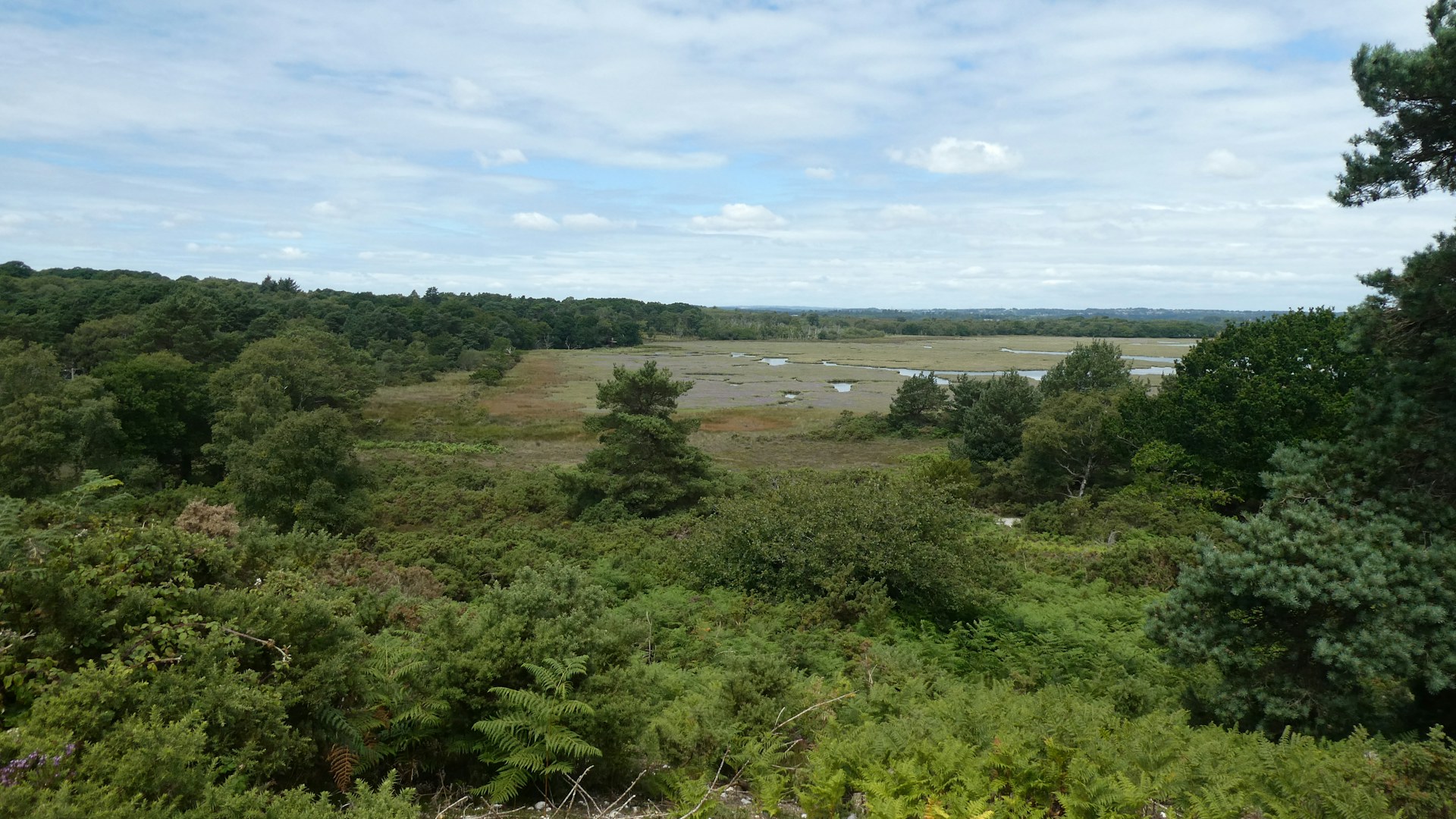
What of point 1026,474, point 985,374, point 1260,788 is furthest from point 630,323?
point 1260,788

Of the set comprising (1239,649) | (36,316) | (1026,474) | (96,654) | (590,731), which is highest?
(36,316)

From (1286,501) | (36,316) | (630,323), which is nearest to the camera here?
(1286,501)

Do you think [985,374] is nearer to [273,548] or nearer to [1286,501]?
[1286,501]

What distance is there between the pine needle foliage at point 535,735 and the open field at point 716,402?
103 feet

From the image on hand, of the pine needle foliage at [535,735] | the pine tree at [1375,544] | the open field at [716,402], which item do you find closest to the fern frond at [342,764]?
the pine needle foliage at [535,735]

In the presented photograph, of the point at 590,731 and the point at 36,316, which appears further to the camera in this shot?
the point at 36,316

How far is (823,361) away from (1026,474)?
7738 cm

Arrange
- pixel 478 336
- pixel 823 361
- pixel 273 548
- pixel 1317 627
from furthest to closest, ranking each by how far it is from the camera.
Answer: pixel 823 361, pixel 478 336, pixel 1317 627, pixel 273 548

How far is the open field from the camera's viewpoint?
4231cm

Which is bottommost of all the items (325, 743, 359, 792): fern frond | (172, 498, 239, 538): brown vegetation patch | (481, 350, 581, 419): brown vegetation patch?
(481, 350, 581, 419): brown vegetation patch

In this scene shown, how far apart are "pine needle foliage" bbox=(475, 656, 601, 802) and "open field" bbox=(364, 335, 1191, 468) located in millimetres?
31414

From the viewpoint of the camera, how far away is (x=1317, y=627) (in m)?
7.50

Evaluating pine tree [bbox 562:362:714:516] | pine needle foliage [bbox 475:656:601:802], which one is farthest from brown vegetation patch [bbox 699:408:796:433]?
pine needle foliage [bbox 475:656:601:802]

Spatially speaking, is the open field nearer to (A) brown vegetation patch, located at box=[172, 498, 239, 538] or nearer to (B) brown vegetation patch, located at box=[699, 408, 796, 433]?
(B) brown vegetation patch, located at box=[699, 408, 796, 433]
